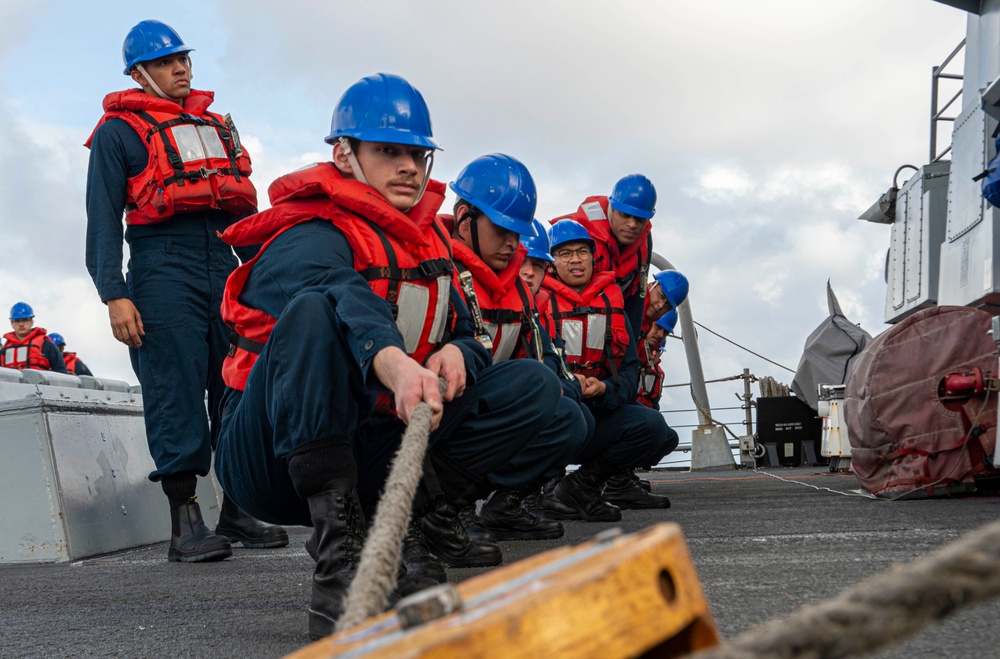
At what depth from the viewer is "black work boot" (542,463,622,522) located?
510 centimetres

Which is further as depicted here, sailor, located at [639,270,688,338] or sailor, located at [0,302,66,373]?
sailor, located at [0,302,66,373]

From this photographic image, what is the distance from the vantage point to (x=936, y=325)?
5.23 meters

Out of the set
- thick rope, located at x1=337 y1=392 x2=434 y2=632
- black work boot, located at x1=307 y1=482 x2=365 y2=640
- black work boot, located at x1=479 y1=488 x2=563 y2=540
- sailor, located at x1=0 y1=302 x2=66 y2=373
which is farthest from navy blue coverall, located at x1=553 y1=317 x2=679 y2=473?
sailor, located at x1=0 y1=302 x2=66 y2=373

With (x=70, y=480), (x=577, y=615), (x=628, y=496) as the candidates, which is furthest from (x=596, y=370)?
(x=577, y=615)

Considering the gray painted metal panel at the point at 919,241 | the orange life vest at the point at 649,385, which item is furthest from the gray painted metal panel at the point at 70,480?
the gray painted metal panel at the point at 919,241

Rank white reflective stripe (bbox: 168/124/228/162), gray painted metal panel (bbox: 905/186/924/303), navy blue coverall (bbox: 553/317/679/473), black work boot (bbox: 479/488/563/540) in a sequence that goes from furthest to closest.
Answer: gray painted metal panel (bbox: 905/186/924/303) < navy blue coverall (bbox: 553/317/679/473) < black work boot (bbox: 479/488/563/540) < white reflective stripe (bbox: 168/124/228/162)

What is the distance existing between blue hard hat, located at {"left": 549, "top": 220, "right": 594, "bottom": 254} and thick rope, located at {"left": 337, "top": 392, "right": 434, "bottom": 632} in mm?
4468

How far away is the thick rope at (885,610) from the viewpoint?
2.03 ft

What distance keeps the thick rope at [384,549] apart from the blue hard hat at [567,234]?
4.47 metres

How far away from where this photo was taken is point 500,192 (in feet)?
Answer: 13.4

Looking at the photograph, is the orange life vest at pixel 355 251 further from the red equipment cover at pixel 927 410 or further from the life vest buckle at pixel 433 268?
the red equipment cover at pixel 927 410

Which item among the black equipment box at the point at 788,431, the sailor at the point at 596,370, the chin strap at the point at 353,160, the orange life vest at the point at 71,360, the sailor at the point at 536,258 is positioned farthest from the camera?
the orange life vest at the point at 71,360

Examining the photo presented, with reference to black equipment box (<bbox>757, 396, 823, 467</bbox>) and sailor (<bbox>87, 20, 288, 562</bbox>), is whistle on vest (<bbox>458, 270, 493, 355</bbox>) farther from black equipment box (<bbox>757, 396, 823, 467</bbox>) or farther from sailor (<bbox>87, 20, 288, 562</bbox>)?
black equipment box (<bbox>757, 396, 823, 467</bbox>)

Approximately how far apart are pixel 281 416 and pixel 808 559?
1.55 meters
